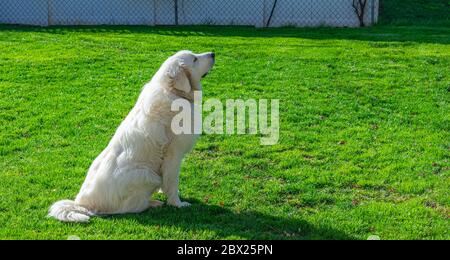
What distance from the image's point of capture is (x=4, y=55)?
13.3m

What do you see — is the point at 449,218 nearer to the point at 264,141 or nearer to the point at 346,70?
the point at 264,141

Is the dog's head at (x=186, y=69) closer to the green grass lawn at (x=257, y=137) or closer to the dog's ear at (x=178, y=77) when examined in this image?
the dog's ear at (x=178, y=77)

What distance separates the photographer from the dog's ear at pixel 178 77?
21.0 feet

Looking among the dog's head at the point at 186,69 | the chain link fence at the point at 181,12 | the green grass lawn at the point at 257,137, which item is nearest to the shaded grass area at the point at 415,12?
the chain link fence at the point at 181,12

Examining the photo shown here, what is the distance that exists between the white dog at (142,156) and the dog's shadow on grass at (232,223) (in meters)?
0.24

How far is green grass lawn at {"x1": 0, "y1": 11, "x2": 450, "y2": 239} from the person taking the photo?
6.38m

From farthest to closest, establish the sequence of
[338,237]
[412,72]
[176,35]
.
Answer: [176,35]
[412,72]
[338,237]

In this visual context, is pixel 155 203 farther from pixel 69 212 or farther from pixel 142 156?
pixel 69 212

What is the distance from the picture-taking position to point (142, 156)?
6.41 meters

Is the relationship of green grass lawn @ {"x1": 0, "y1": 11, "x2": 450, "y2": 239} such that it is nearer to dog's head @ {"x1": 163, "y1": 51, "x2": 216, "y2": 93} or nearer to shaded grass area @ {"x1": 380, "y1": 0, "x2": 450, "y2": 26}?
dog's head @ {"x1": 163, "y1": 51, "x2": 216, "y2": 93}

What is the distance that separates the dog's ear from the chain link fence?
1183cm
